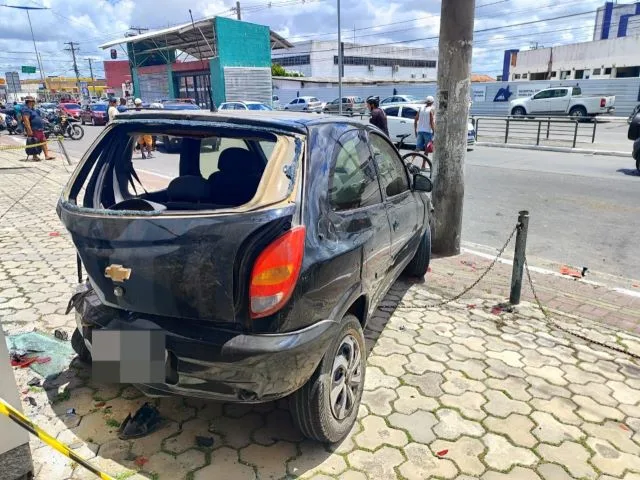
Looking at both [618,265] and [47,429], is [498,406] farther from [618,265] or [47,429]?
[618,265]

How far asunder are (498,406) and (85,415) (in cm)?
252

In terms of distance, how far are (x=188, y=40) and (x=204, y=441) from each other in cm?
3948

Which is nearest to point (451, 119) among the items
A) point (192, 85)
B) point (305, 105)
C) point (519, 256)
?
point (519, 256)

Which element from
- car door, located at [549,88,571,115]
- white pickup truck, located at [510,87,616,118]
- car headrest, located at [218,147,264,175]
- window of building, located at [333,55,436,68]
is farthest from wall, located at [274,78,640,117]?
window of building, located at [333,55,436,68]

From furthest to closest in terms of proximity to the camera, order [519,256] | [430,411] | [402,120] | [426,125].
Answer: [402,120] < [426,125] < [519,256] < [430,411]

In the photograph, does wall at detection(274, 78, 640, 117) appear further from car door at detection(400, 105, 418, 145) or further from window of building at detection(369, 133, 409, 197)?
window of building at detection(369, 133, 409, 197)

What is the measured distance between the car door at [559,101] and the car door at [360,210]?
94.4 feet

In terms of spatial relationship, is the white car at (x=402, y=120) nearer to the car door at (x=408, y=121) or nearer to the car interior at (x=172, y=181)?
the car door at (x=408, y=121)

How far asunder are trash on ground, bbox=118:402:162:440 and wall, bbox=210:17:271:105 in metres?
32.6

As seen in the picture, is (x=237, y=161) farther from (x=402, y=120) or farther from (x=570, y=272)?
(x=402, y=120)

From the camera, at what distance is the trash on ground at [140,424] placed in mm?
2684

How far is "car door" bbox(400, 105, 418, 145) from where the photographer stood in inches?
654

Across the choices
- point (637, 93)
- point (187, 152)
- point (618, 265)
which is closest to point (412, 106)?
point (618, 265)

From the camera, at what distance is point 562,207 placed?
27.3 ft
